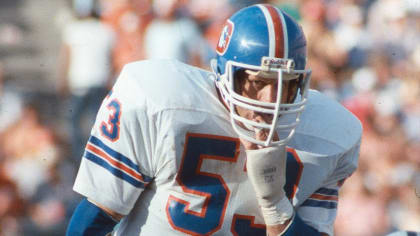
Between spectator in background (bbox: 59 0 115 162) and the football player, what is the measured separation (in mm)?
3030

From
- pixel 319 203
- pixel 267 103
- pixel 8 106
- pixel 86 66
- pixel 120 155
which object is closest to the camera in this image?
pixel 267 103

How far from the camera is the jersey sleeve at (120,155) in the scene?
2148 millimetres

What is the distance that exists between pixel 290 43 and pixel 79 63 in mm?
3390

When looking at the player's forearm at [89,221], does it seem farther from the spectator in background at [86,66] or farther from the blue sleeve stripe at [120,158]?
the spectator in background at [86,66]

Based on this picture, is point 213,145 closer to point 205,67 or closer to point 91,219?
point 91,219

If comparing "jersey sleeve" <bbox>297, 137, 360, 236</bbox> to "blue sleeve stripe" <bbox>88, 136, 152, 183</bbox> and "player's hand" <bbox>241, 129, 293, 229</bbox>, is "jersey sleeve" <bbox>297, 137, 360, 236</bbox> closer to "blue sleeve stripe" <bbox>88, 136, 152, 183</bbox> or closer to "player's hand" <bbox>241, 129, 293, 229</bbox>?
"player's hand" <bbox>241, 129, 293, 229</bbox>

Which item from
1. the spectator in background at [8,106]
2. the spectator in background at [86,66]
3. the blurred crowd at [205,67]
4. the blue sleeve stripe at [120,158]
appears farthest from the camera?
the spectator in background at [86,66]

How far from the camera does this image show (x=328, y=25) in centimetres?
552

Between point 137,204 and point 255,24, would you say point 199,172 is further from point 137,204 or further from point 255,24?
point 255,24

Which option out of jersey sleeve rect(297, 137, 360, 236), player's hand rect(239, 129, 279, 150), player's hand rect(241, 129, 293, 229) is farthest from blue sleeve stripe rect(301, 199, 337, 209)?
player's hand rect(239, 129, 279, 150)

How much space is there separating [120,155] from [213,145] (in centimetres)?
28

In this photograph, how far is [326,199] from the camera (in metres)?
2.46

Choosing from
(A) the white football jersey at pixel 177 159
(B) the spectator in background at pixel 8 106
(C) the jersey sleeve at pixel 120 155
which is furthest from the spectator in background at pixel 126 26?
(C) the jersey sleeve at pixel 120 155

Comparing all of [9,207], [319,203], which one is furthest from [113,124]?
[9,207]
